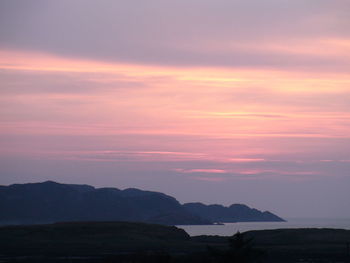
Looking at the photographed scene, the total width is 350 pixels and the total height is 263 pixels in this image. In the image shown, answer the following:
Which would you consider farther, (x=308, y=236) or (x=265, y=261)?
(x=308, y=236)

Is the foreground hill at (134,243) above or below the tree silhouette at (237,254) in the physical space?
above

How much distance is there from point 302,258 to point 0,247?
96.4ft

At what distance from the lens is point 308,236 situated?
8369 cm

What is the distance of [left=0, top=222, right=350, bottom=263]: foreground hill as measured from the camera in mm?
59500

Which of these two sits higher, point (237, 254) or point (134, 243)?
point (134, 243)

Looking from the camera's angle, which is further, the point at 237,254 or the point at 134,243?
the point at 134,243

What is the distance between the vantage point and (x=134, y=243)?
77.0 meters

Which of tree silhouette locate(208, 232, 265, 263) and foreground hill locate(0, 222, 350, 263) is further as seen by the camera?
foreground hill locate(0, 222, 350, 263)

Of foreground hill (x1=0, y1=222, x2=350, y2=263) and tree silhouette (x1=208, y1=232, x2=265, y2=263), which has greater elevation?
foreground hill (x1=0, y1=222, x2=350, y2=263)

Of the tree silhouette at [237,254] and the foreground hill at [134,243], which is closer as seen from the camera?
the tree silhouette at [237,254]

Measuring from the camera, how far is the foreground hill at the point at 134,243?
195 ft

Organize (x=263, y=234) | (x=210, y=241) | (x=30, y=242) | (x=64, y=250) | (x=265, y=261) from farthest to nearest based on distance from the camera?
(x=263, y=234), (x=210, y=241), (x=30, y=242), (x=64, y=250), (x=265, y=261)

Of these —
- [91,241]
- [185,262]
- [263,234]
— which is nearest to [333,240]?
[263,234]

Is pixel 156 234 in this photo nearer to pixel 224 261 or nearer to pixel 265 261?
pixel 265 261
